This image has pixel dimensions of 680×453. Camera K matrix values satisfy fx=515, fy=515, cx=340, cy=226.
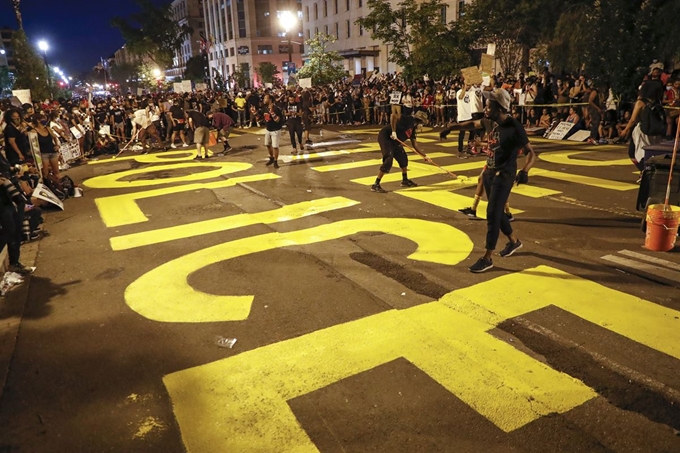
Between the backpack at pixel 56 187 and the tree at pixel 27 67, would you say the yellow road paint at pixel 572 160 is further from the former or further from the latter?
the tree at pixel 27 67

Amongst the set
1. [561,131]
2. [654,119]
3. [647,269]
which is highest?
[654,119]

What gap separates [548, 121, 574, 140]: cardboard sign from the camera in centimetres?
1631

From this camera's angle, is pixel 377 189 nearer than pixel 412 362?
No

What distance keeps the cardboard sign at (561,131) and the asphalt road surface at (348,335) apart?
8.06 m

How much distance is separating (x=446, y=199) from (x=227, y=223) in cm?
396

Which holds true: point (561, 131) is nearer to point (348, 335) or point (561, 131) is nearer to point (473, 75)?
point (473, 75)

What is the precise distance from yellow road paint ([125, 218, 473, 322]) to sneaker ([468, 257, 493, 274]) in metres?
0.34

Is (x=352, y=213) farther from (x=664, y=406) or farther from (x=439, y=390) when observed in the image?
(x=664, y=406)

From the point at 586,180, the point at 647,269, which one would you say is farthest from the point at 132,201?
the point at 586,180

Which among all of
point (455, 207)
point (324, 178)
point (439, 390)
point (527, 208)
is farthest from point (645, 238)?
point (324, 178)

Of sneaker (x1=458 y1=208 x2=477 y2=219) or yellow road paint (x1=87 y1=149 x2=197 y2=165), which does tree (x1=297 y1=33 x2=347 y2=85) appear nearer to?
yellow road paint (x1=87 y1=149 x2=197 y2=165)

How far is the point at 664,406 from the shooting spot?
3.50 m

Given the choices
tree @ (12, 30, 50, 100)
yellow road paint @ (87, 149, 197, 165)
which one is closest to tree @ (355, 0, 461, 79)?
yellow road paint @ (87, 149, 197, 165)

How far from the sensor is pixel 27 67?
41406 millimetres
